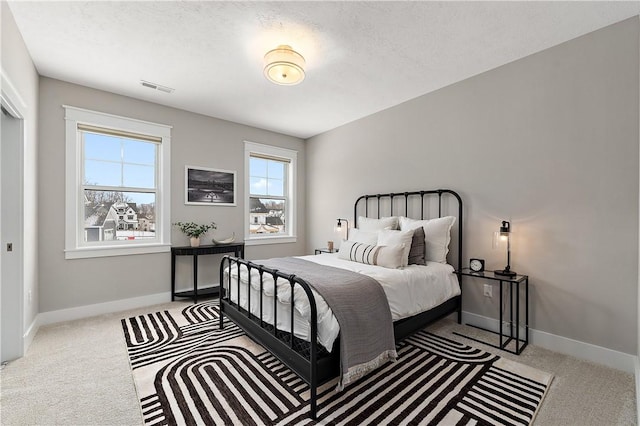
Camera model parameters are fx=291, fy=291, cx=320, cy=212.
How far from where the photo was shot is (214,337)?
281cm

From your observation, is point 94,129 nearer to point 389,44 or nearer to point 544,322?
point 389,44

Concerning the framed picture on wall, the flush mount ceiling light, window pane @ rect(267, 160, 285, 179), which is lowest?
the framed picture on wall

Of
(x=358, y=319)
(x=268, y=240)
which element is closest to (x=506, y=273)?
(x=358, y=319)

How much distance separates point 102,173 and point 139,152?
19.9 inches

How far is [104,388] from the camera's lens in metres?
2.00


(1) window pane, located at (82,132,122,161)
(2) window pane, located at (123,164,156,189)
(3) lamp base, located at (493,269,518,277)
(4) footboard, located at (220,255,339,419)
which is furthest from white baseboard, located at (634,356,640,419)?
(1) window pane, located at (82,132,122,161)

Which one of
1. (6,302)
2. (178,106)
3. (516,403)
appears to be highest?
(178,106)

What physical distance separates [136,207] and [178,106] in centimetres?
148

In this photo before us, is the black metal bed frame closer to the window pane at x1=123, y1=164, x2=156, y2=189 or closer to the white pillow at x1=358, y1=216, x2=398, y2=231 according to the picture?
the white pillow at x1=358, y1=216, x2=398, y2=231

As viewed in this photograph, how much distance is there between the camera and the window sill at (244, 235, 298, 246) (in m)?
4.80

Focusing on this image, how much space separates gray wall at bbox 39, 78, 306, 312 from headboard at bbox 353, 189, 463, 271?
1.89 m

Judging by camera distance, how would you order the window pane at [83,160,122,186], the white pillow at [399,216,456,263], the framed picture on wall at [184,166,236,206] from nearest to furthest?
the white pillow at [399,216,456,263]
the window pane at [83,160,122,186]
the framed picture on wall at [184,166,236,206]

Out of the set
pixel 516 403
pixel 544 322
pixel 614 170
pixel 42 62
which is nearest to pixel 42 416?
pixel 516 403

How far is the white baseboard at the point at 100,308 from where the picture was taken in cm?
318
